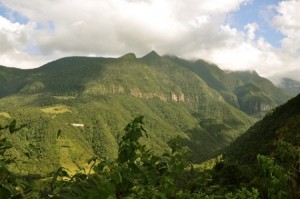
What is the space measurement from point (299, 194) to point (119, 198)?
4.11 metres

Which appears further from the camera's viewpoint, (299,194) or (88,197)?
(299,194)

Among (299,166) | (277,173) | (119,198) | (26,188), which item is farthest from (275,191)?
(26,188)

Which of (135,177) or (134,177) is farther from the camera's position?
(135,177)

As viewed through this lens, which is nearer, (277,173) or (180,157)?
(180,157)

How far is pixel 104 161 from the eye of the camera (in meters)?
5.10

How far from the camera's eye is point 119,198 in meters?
5.23

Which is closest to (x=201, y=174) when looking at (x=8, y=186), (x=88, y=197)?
(x=88, y=197)

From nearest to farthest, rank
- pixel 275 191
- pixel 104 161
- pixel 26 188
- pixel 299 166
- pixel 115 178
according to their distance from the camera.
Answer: pixel 26 188 → pixel 115 178 → pixel 104 161 → pixel 275 191 → pixel 299 166

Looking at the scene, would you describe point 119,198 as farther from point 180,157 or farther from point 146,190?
point 180,157

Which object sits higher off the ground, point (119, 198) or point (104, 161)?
point (104, 161)

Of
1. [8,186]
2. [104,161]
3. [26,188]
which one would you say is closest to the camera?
[8,186]

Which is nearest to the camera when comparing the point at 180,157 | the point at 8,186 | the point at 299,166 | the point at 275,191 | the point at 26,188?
the point at 8,186

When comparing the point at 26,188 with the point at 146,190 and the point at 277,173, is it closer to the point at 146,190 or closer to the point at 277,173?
the point at 146,190

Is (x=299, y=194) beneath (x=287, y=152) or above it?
beneath
